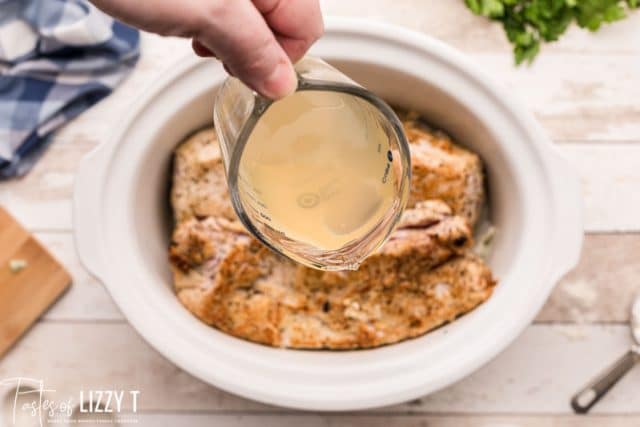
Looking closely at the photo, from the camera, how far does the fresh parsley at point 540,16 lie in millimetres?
1448

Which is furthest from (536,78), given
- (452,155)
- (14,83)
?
(14,83)

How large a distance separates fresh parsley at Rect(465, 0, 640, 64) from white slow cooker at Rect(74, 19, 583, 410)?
0.31 m

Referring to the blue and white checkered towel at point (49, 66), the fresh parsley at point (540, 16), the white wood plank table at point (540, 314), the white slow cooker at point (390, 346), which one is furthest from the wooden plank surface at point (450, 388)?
the fresh parsley at point (540, 16)

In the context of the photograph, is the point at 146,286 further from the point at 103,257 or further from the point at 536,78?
the point at 536,78

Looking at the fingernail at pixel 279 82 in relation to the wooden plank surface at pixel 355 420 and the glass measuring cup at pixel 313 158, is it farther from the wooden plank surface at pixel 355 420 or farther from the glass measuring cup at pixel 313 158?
the wooden plank surface at pixel 355 420

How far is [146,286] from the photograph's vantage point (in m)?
1.16

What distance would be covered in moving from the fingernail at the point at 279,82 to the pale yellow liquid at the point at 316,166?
0.08 m

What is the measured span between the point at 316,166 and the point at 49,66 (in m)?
0.90

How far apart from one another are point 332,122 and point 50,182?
2.83 feet

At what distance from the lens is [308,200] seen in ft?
2.68

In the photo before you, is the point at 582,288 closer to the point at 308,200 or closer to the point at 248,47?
the point at 308,200

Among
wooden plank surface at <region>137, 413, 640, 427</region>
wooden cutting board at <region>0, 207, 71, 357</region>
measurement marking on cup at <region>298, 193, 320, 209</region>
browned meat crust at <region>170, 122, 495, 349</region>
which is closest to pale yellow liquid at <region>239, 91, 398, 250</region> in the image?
measurement marking on cup at <region>298, 193, 320, 209</region>

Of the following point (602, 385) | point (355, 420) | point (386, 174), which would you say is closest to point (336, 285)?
point (355, 420)

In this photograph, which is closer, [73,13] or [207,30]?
[207,30]
